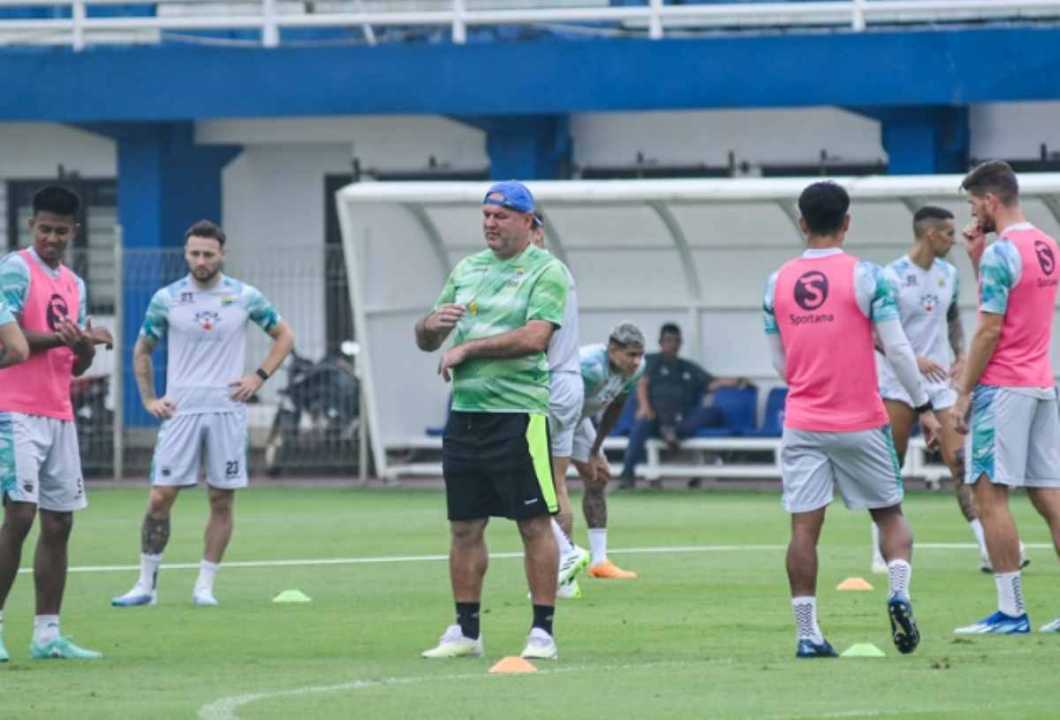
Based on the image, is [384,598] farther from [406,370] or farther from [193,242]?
[406,370]

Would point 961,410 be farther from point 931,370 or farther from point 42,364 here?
point 42,364

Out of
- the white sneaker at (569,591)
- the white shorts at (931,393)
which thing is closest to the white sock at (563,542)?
the white sneaker at (569,591)

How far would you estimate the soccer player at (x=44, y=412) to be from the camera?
37.4ft

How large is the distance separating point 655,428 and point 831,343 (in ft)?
48.6

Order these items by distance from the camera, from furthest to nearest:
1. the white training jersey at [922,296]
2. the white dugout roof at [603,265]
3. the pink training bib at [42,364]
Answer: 1. the white dugout roof at [603,265]
2. the white training jersey at [922,296]
3. the pink training bib at [42,364]

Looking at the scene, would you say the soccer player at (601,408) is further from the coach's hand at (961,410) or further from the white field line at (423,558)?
the coach's hand at (961,410)

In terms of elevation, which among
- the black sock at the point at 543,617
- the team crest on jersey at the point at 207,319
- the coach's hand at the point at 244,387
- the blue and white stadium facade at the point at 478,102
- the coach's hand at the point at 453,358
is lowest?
the black sock at the point at 543,617

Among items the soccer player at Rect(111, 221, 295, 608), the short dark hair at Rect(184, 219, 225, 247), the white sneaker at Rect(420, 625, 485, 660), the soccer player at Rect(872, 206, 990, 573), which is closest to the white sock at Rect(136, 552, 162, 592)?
the soccer player at Rect(111, 221, 295, 608)

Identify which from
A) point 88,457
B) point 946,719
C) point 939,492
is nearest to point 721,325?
point 939,492

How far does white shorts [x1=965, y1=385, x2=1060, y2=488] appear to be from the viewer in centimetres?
1168

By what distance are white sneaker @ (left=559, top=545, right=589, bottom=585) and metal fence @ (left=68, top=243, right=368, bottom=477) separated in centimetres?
1287

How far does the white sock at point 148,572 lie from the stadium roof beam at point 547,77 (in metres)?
13.3

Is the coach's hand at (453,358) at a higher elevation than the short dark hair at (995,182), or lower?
lower

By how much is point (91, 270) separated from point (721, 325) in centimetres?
894
